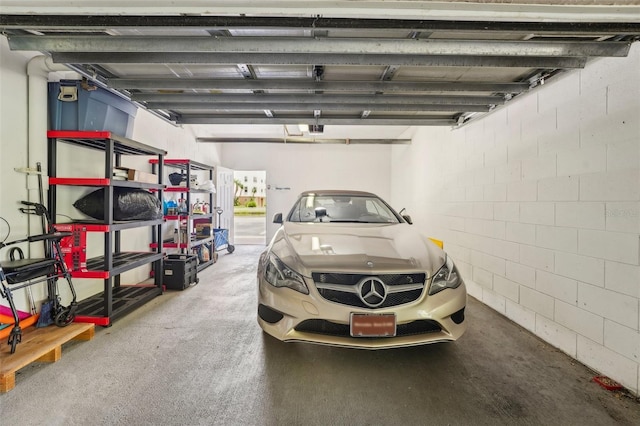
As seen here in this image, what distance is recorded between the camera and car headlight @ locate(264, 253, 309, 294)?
5.79 feet

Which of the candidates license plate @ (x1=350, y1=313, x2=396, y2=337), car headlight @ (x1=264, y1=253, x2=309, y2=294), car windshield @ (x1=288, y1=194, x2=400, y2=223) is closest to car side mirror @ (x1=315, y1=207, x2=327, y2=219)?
car windshield @ (x1=288, y1=194, x2=400, y2=223)

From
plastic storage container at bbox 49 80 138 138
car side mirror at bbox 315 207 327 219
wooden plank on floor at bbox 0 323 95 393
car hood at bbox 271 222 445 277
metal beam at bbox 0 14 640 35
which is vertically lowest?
wooden plank on floor at bbox 0 323 95 393

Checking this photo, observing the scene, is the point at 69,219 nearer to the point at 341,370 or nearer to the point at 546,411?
the point at 341,370

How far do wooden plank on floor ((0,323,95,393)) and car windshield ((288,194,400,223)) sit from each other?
1.98 metres

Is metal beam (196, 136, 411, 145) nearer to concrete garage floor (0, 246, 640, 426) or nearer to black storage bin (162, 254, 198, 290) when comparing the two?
black storage bin (162, 254, 198, 290)

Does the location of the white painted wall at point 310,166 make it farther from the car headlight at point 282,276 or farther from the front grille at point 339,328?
the front grille at point 339,328

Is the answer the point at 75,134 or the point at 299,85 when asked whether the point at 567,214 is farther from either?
the point at 75,134

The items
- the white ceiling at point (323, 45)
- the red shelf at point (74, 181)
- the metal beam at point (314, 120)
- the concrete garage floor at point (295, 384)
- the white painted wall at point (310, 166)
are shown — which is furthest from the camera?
the white painted wall at point (310, 166)

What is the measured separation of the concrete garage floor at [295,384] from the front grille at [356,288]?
535mm

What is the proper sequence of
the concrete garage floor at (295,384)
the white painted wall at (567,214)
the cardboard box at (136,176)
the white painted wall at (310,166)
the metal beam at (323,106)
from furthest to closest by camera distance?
the white painted wall at (310,166)
the metal beam at (323,106)
the cardboard box at (136,176)
the white painted wall at (567,214)
the concrete garage floor at (295,384)

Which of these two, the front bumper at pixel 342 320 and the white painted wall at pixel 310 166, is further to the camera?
the white painted wall at pixel 310 166

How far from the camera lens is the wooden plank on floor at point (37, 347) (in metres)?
1.66

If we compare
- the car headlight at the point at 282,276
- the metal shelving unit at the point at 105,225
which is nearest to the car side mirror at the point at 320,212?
the car headlight at the point at 282,276

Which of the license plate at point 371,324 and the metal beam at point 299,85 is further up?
the metal beam at point 299,85
